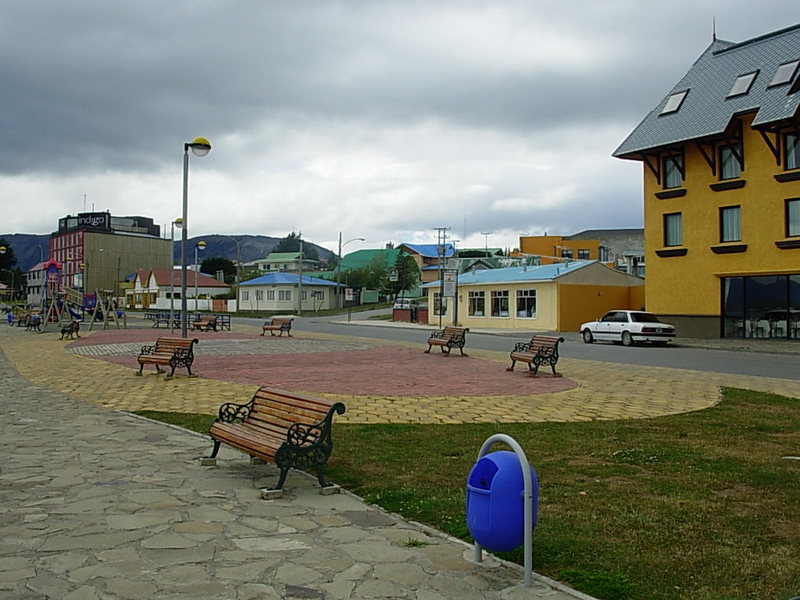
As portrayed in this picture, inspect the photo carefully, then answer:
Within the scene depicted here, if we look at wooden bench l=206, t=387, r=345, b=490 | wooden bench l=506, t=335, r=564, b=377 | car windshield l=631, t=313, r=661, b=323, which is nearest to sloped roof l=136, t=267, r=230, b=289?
car windshield l=631, t=313, r=661, b=323

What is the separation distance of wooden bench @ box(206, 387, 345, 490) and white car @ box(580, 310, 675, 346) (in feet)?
89.4

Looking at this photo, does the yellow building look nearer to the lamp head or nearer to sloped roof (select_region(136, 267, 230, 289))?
the lamp head

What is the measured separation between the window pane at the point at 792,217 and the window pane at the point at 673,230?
5693mm

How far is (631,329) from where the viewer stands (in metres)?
33.1

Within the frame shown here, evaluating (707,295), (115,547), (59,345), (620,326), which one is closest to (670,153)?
(707,295)

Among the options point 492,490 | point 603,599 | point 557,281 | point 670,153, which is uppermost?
point 670,153

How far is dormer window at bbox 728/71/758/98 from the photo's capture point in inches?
1400

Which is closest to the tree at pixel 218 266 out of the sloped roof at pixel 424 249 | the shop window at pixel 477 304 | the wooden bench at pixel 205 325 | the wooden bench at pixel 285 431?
the sloped roof at pixel 424 249

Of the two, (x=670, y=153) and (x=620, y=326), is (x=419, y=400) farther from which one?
(x=670, y=153)

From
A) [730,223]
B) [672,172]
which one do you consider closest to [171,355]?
[730,223]

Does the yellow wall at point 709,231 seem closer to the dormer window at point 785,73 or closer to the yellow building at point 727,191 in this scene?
the yellow building at point 727,191

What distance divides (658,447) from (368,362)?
13.5m

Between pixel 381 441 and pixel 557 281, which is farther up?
pixel 557 281

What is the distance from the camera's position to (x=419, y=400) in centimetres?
1337
